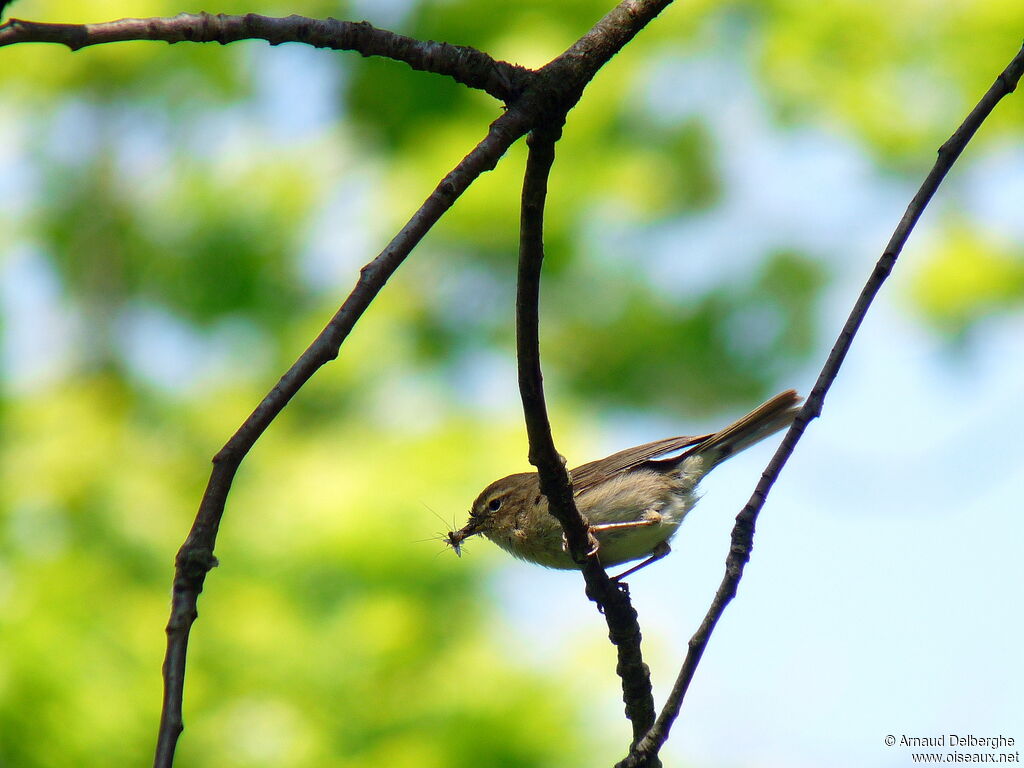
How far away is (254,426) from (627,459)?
10.5 ft

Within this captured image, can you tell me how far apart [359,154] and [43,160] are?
9.09ft

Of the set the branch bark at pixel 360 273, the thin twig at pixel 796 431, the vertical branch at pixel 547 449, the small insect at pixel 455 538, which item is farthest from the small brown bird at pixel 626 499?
the branch bark at pixel 360 273

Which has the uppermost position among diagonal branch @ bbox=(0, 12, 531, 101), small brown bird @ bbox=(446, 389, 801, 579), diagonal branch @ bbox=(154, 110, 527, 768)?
small brown bird @ bbox=(446, 389, 801, 579)

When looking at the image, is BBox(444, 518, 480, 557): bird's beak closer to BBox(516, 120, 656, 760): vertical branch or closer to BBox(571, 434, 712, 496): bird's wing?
BBox(571, 434, 712, 496): bird's wing

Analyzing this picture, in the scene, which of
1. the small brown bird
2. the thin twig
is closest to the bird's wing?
the small brown bird

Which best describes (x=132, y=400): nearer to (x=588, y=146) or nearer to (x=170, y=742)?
(x=588, y=146)

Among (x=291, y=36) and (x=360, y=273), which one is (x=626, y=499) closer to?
(x=360, y=273)

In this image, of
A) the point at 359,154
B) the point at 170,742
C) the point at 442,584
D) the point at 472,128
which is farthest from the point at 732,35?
the point at 170,742

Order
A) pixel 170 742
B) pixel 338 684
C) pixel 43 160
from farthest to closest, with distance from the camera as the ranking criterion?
pixel 43 160, pixel 338 684, pixel 170 742

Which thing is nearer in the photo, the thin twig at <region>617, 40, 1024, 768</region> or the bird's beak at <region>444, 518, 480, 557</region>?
the thin twig at <region>617, 40, 1024, 768</region>

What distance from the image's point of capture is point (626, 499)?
4.16 m

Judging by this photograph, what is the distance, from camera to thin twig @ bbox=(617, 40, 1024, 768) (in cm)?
199

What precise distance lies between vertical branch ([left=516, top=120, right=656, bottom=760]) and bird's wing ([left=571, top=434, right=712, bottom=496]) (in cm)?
159

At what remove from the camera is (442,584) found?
6.70 meters
